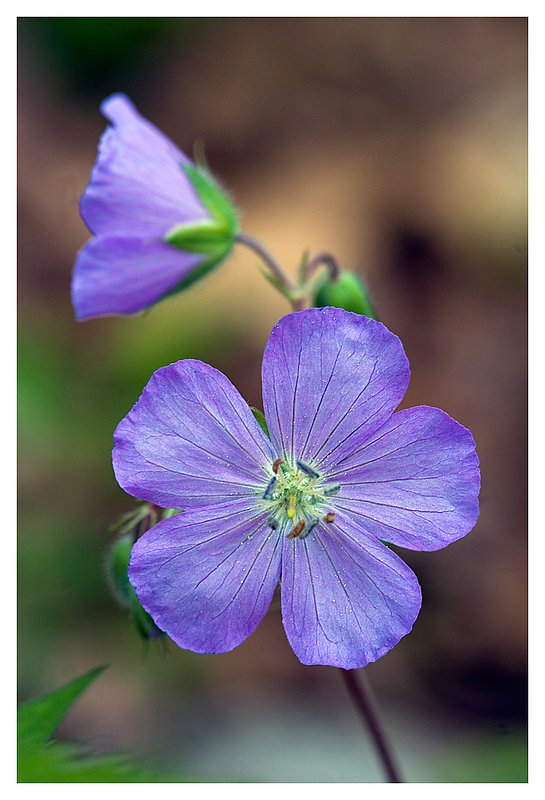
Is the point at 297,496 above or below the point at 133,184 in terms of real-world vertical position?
below

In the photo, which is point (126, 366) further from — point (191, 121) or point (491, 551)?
point (491, 551)

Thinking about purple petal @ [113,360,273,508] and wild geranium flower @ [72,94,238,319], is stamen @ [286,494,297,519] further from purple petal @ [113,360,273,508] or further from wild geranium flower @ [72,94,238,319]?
wild geranium flower @ [72,94,238,319]

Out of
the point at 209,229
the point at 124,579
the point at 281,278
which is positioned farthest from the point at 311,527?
the point at 209,229

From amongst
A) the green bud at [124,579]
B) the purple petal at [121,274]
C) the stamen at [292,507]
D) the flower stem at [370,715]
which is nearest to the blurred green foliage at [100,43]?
the purple petal at [121,274]

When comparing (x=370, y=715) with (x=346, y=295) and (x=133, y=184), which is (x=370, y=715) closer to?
(x=346, y=295)

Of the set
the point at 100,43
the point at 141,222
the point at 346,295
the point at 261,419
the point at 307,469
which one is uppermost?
the point at 100,43

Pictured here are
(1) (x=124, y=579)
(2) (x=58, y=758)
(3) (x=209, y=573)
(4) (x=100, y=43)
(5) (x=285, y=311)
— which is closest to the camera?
(2) (x=58, y=758)
